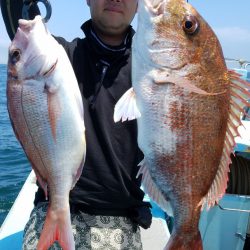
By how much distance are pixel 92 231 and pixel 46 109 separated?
1076mm

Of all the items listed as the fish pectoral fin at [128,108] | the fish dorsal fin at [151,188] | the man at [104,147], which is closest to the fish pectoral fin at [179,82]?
the fish pectoral fin at [128,108]

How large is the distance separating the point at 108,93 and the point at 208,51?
86 cm

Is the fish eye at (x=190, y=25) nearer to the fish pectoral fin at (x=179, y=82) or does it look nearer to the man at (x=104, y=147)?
the fish pectoral fin at (x=179, y=82)

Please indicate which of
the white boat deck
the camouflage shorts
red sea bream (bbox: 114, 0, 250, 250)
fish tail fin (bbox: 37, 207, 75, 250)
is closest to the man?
the camouflage shorts

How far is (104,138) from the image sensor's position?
261 centimetres

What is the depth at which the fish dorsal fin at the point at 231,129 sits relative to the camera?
201 centimetres

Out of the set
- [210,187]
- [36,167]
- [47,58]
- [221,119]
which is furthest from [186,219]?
[47,58]

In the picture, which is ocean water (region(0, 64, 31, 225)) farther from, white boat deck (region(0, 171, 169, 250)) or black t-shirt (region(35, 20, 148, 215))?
black t-shirt (region(35, 20, 148, 215))

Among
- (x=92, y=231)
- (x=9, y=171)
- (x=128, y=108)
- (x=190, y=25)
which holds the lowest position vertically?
(x=9, y=171)

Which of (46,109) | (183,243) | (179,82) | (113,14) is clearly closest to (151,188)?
(183,243)

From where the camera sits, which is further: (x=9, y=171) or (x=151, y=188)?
(x=9, y=171)

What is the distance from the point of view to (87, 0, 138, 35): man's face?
2.54 m

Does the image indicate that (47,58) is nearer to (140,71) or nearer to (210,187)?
(140,71)

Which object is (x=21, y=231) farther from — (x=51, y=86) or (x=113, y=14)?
(x=113, y=14)
